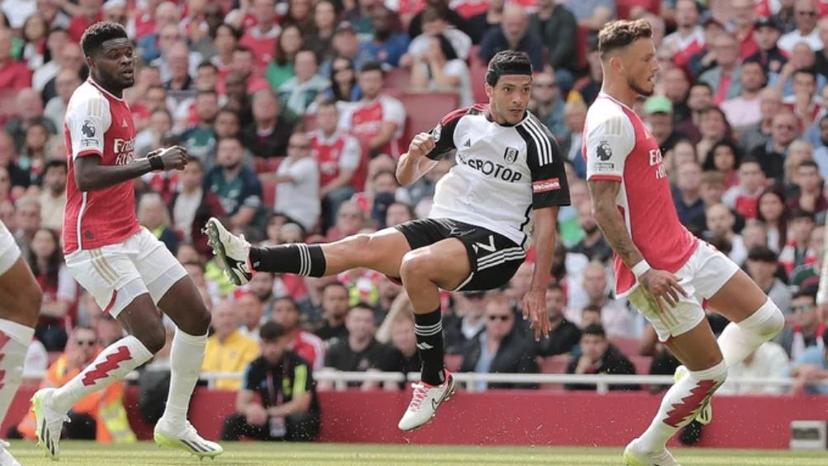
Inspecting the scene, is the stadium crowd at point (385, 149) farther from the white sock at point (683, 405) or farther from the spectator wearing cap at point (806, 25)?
the white sock at point (683, 405)

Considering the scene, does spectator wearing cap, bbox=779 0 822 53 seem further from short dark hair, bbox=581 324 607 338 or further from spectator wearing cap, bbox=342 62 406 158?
short dark hair, bbox=581 324 607 338

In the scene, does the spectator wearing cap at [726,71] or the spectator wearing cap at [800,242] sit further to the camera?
the spectator wearing cap at [726,71]

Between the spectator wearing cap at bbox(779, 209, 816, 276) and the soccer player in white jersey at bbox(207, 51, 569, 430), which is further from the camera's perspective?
the spectator wearing cap at bbox(779, 209, 816, 276)

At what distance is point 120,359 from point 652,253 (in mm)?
3720

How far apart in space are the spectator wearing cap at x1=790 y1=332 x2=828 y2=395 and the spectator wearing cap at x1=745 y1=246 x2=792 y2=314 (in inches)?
24.4

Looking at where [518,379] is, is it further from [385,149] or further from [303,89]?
[303,89]

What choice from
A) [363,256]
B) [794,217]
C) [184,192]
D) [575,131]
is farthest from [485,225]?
[184,192]

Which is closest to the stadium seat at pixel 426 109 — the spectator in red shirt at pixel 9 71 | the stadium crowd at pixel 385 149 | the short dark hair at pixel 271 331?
the stadium crowd at pixel 385 149

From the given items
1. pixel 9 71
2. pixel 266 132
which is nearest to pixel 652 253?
pixel 266 132

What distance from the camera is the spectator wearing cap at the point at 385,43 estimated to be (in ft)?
65.5

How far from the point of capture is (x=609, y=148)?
393 inches

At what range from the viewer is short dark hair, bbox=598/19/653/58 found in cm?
1030

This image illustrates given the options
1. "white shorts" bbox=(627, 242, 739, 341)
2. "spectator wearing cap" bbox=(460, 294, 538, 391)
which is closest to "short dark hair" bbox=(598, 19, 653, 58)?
"white shorts" bbox=(627, 242, 739, 341)

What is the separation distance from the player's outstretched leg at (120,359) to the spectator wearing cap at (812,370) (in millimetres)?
5415
